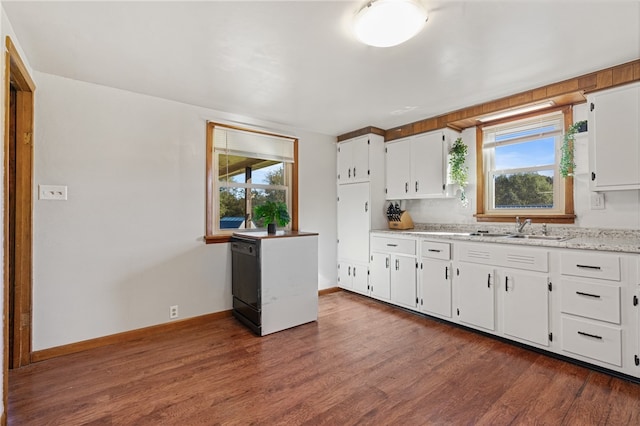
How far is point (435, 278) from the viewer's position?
121 inches

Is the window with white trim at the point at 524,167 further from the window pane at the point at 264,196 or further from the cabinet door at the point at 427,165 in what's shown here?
the window pane at the point at 264,196

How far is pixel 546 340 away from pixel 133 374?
3.18 meters

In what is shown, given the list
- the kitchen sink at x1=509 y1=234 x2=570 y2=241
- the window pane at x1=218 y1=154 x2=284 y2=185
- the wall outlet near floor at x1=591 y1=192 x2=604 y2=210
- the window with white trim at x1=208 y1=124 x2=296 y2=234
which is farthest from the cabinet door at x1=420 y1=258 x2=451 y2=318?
the window pane at x1=218 y1=154 x2=284 y2=185

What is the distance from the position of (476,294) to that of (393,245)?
3.43 ft

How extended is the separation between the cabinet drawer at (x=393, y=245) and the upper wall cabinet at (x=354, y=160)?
0.84m

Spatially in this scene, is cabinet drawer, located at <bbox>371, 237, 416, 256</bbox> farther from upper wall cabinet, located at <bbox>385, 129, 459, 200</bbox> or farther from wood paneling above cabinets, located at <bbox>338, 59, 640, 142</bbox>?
wood paneling above cabinets, located at <bbox>338, 59, 640, 142</bbox>

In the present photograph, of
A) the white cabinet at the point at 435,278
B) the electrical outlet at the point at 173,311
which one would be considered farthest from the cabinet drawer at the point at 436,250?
the electrical outlet at the point at 173,311

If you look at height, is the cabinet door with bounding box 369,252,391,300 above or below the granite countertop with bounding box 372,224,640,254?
below

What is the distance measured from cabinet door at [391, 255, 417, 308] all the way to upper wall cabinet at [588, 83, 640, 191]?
1743mm

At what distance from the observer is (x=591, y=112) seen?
7.77ft

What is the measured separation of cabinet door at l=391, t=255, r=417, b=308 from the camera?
10.9 ft

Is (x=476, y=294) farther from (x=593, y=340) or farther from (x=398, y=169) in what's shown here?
(x=398, y=169)

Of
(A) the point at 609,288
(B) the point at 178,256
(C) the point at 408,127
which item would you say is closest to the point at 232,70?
(B) the point at 178,256

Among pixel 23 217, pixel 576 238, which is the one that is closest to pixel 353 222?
pixel 576 238
